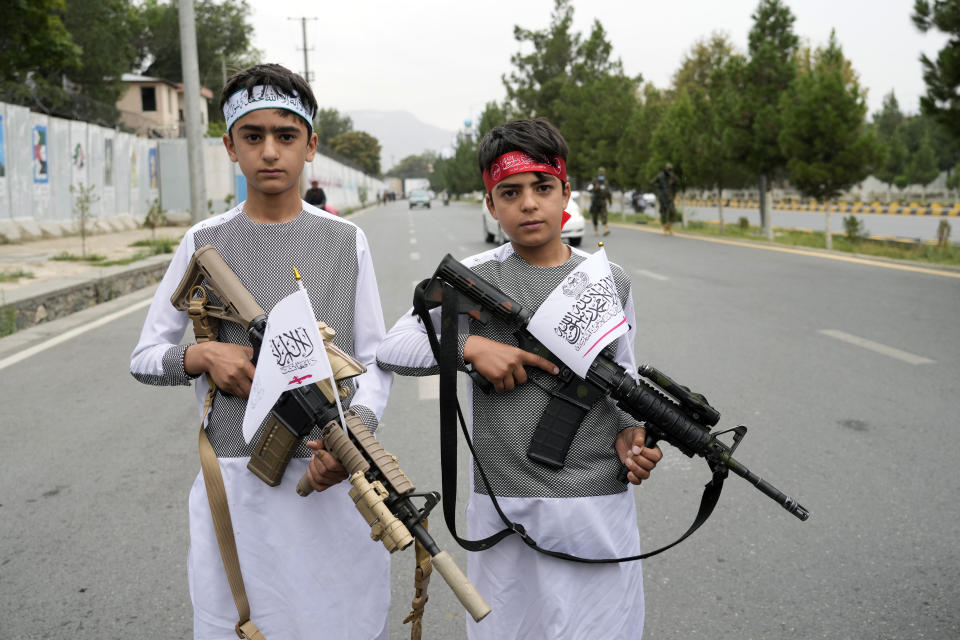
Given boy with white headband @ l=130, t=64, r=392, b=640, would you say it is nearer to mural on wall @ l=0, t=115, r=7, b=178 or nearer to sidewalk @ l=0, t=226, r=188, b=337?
sidewalk @ l=0, t=226, r=188, b=337

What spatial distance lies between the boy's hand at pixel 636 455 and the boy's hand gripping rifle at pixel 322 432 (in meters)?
0.51

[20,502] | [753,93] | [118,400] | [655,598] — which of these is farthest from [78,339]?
[753,93]

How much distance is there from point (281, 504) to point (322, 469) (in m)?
0.24

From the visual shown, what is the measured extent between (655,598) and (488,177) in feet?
5.75

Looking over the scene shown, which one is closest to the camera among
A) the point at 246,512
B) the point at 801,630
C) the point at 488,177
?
the point at 246,512

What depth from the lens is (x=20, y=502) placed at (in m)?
4.09

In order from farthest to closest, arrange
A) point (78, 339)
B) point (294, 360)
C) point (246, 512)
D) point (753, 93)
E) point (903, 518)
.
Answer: point (753, 93)
point (78, 339)
point (903, 518)
point (246, 512)
point (294, 360)

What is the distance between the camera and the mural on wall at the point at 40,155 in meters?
18.9

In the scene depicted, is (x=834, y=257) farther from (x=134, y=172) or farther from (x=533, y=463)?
(x=134, y=172)

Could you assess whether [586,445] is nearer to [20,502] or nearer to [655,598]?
[655,598]

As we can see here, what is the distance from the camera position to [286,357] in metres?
1.75

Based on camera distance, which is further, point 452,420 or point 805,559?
point 805,559

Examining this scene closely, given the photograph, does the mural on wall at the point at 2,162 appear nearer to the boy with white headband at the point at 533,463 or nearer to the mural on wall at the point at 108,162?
the mural on wall at the point at 108,162

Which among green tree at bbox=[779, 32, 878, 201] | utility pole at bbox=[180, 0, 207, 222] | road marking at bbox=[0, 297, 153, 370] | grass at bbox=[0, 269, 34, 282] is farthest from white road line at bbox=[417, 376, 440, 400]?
green tree at bbox=[779, 32, 878, 201]
